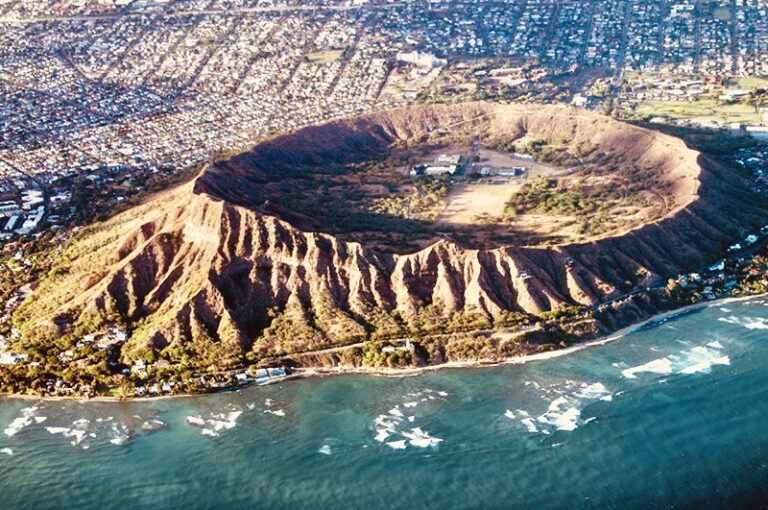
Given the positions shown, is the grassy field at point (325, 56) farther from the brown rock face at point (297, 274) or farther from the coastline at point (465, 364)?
the coastline at point (465, 364)

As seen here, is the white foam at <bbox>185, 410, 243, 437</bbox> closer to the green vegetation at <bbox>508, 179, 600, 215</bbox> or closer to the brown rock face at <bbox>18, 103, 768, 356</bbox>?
the brown rock face at <bbox>18, 103, 768, 356</bbox>

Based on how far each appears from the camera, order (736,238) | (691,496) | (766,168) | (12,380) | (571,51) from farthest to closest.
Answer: (571,51)
(766,168)
(736,238)
(12,380)
(691,496)

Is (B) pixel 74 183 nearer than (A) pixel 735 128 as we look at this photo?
Yes

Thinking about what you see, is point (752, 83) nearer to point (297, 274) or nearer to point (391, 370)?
point (297, 274)

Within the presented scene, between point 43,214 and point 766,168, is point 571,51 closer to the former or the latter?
point 766,168

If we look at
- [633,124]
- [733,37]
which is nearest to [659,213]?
[633,124]

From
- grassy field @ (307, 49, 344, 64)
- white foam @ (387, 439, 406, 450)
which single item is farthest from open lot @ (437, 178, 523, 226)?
grassy field @ (307, 49, 344, 64)
